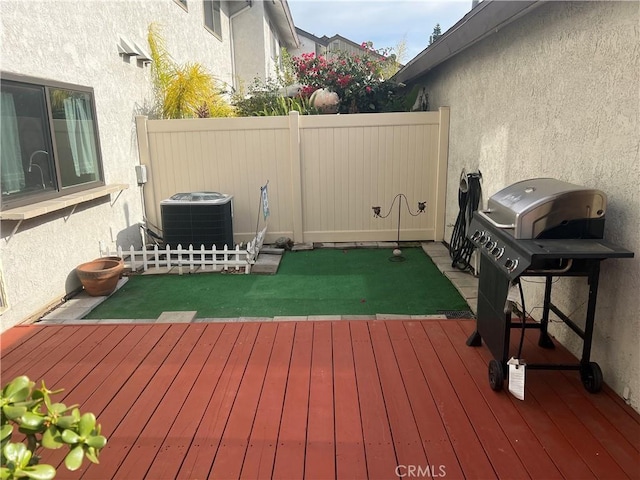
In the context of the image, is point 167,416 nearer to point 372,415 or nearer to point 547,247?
point 372,415

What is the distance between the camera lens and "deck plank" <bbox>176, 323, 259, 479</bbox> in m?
2.09

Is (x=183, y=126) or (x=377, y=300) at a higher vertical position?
(x=183, y=126)

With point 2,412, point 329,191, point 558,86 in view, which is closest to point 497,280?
point 558,86

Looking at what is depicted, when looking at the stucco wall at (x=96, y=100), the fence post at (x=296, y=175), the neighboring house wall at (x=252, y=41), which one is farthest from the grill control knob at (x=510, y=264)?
the neighboring house wall at (x=252, y=41)

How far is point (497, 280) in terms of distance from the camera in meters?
2.66

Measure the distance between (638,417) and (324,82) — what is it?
6.56 meters

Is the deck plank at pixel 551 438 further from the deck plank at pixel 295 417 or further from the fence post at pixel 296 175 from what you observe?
the fence post at pixel 296 175

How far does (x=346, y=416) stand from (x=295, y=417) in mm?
282

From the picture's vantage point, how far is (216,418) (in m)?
2.43

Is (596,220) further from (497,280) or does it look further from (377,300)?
(377,300)

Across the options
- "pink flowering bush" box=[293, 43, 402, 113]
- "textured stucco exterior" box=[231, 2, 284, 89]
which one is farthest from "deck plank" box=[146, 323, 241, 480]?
"textured stucco exterior" box=[231, 2, 284, 89]

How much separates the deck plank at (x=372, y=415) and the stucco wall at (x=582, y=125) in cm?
137

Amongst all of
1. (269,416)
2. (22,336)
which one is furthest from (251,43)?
(269,416)

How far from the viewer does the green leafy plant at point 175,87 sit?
21.1 feet
